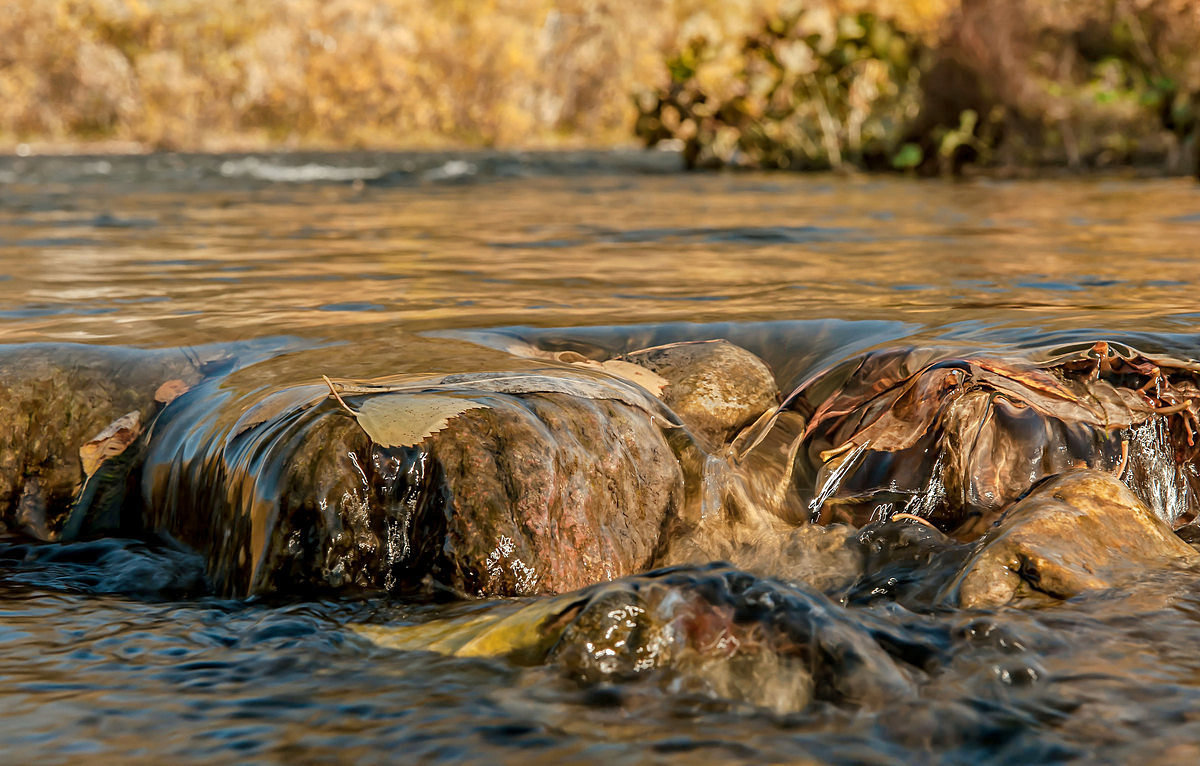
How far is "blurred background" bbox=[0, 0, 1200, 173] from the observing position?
16422 mm

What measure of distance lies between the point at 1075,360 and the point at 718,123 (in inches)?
648

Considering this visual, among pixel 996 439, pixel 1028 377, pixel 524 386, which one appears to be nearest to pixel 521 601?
pixel 524 386

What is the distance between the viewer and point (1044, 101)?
1617 centimetres

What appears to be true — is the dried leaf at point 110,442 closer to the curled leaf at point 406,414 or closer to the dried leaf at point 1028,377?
the curled leaf at point 406,414

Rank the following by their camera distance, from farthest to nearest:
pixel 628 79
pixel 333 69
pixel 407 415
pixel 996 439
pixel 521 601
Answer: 1. pixel 333 69
2. pixel 628 79
3. pixel 996 439
4. pixel 407 415
5. pixel 521 601

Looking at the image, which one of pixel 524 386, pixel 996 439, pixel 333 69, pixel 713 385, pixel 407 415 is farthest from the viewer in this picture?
pixel 333 69

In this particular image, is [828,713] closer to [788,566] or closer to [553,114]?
[788,566]

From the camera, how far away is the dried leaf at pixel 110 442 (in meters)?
3.28

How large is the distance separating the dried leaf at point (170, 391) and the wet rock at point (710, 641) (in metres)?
1.55

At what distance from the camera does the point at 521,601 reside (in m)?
2.43

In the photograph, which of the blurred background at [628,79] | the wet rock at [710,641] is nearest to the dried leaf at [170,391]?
the wet rock at [710,641]

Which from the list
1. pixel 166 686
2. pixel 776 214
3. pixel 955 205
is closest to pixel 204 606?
pixel 166 686

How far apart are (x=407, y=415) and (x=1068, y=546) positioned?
1.51 metres

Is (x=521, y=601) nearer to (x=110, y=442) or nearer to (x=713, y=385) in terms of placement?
(x=713, y=385)
